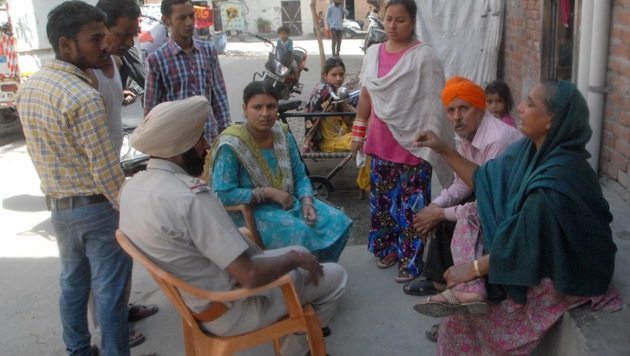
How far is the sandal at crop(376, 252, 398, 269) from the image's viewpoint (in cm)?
399

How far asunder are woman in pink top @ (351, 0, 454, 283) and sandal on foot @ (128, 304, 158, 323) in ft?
5.03

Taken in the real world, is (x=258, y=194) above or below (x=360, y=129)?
below

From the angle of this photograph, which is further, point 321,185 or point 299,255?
point 321,185

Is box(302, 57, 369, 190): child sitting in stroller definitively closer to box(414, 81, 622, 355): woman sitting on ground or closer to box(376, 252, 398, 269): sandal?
box(376, 252, 398, 269): sandal

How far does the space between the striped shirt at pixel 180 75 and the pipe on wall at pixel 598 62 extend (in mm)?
2393

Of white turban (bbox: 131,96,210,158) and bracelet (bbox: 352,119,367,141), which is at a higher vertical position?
white turban (bbox: 131,96,210,158)

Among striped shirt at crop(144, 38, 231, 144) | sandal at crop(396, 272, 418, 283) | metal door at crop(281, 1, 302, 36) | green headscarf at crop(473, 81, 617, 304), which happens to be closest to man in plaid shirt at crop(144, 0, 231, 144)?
striped shirt at crop(144, 38, 231, 144)

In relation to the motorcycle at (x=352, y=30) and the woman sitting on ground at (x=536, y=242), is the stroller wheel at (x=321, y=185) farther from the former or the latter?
the motorcycle at (x=352, y=30)

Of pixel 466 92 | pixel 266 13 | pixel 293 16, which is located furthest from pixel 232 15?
pixel 466 92

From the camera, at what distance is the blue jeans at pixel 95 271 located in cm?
274

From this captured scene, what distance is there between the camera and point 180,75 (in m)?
3.88

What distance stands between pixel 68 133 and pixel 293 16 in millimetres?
32612

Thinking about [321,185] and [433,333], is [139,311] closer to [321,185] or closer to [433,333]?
[433,333]

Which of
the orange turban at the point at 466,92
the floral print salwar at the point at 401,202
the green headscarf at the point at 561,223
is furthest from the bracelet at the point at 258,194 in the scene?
the green headscarf at the point at 561,223
